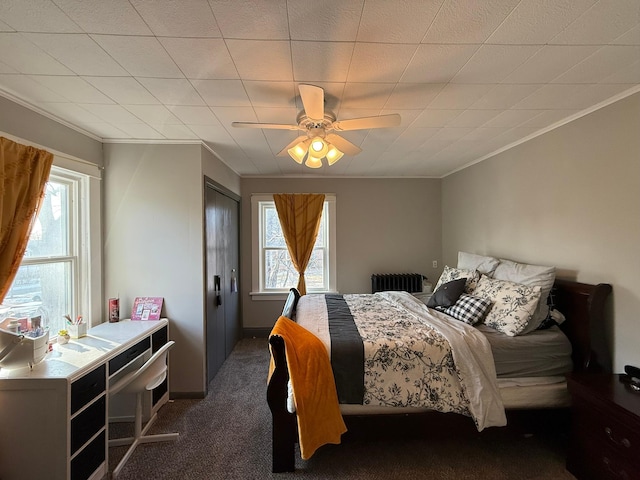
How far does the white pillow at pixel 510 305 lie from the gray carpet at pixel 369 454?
0.70m

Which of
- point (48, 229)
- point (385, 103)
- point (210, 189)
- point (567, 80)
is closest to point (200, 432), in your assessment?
point (48, 229)

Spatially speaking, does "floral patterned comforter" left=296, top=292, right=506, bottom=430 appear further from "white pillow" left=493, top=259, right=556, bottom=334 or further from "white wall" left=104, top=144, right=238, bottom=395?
"white wall" left=104, top=144, right=238, bottom=395

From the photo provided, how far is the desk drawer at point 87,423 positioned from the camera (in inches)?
62.2

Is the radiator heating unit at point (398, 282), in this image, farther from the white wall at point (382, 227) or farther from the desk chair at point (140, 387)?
the desk chair at point (140, 387)

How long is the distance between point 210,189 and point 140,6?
1887 millimetres

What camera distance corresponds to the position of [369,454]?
1.96 m

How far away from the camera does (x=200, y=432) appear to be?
86.5 inches

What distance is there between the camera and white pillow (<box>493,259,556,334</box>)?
6.87ft

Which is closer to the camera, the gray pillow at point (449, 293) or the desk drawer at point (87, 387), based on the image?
the desk drawer at point (87, 387)

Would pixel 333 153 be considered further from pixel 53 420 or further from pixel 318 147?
pixel 53 420

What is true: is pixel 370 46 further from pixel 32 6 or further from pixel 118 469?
pixel 118 469

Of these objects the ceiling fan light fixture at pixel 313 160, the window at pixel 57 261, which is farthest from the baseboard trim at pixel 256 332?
the ceiling fan light fixture at pixel 313 160

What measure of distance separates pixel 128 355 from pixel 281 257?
8.24 feet

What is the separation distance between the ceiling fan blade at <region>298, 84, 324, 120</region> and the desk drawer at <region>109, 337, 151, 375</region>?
7.01 feet
